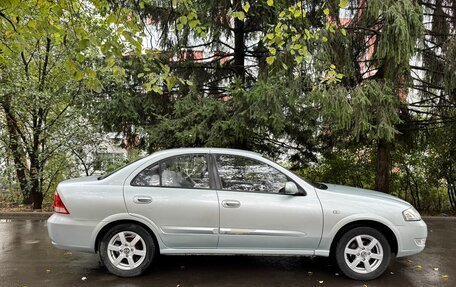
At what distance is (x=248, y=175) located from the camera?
4523 millimetres

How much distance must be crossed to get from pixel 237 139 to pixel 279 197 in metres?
3.61

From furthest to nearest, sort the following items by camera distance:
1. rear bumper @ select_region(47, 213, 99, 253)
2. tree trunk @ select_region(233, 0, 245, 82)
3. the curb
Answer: tree trunk @ select_region(233, 0, 245, 82), the curb, rear bumper @ select_region(47, 213, 99, 253)

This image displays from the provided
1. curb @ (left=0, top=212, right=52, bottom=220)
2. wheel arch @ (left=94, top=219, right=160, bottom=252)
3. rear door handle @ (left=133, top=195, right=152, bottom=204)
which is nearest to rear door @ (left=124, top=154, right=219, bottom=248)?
rear door handle @ (left=133, top=195, right=152, bottom=204)

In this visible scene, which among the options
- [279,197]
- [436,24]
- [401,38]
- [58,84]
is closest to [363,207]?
[279,197]

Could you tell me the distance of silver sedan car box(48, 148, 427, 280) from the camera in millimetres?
4301

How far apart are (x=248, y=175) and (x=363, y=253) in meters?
1.67

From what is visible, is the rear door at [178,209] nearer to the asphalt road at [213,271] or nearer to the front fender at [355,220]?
the asphalt road at [213,271]

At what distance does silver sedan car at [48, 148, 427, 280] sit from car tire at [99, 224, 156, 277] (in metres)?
0.01

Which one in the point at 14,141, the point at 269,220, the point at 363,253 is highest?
the point at 14,141

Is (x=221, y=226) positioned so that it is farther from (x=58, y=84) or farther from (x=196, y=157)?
(x=58, y=84)

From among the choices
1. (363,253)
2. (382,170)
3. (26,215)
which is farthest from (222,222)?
(26,215)

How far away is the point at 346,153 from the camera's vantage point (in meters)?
9.69

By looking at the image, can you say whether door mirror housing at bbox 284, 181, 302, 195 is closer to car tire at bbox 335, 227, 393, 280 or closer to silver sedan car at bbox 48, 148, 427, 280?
silver sedan car at bbox 48, 148, 427, 280

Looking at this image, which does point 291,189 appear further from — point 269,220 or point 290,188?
point 269,220
